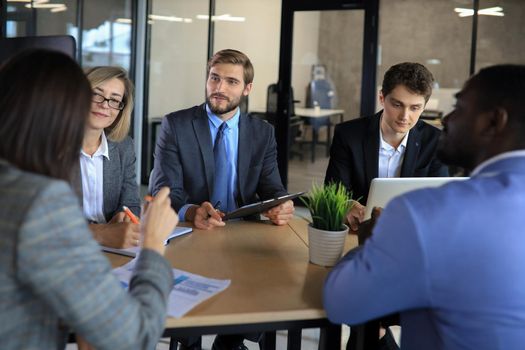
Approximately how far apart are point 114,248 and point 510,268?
1248mm

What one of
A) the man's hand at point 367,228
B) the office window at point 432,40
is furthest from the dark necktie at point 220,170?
the office window at point 432,40

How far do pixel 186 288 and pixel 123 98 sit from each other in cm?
124

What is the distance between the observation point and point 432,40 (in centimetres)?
693

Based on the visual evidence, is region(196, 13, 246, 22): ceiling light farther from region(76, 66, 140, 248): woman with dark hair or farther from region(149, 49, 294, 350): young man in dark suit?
region(76, 66, 140, 248): woman with dark hair

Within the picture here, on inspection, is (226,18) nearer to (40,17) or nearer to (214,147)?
(40,17)

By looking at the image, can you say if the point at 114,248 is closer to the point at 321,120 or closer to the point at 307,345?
the point at 307,345

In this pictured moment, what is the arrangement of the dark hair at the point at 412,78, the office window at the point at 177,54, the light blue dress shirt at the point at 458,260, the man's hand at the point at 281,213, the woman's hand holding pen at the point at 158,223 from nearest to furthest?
the light blue dress shirt at the point at 458,260
the woman's hand holding pen at the point at 158,223
the man's hand at the point at 281,213
the dark hair at the point at 412,78
the office window at the point at 177,54

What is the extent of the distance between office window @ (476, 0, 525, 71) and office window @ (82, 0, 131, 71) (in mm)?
3999

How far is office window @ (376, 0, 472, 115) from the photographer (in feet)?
21.8

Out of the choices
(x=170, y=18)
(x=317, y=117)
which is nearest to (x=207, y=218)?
(x=317, y=117)

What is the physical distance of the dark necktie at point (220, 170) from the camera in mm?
2875

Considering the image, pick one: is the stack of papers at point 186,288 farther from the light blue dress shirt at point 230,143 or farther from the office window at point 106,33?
the office window at point 106,33

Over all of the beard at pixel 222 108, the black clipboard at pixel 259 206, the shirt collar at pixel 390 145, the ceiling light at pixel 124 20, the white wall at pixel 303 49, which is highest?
the ceiling light at pixel 124 20

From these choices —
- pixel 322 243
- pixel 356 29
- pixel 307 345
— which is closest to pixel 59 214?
pixel 322 243
